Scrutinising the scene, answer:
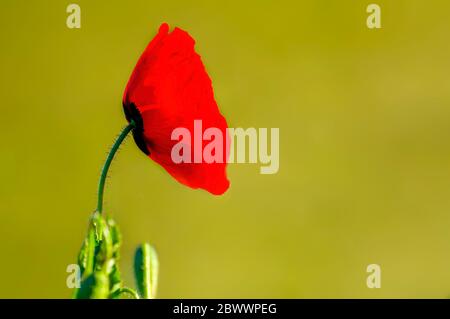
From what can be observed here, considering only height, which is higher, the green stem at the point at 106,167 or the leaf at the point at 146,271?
the green stem at the point at 106,167

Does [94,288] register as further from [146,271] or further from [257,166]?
[257,166]

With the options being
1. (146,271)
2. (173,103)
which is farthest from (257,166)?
(146,271)

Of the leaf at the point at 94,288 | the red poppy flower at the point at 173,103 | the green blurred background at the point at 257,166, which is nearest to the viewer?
the leaf at the point at 94,288

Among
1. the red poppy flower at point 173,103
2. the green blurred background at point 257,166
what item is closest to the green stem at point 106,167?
the red poppy flower at point 173,103

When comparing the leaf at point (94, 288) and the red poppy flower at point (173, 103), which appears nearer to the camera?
the leaf at point (94, 288)

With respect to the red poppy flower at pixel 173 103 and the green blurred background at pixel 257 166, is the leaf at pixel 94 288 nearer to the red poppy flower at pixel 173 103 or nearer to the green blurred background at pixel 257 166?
the red poppy flower at pixel 173 103

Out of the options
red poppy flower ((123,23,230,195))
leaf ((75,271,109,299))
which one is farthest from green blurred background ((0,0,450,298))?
leaf ((75,271,109,299))

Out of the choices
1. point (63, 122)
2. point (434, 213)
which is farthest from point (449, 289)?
point (63, 122)
